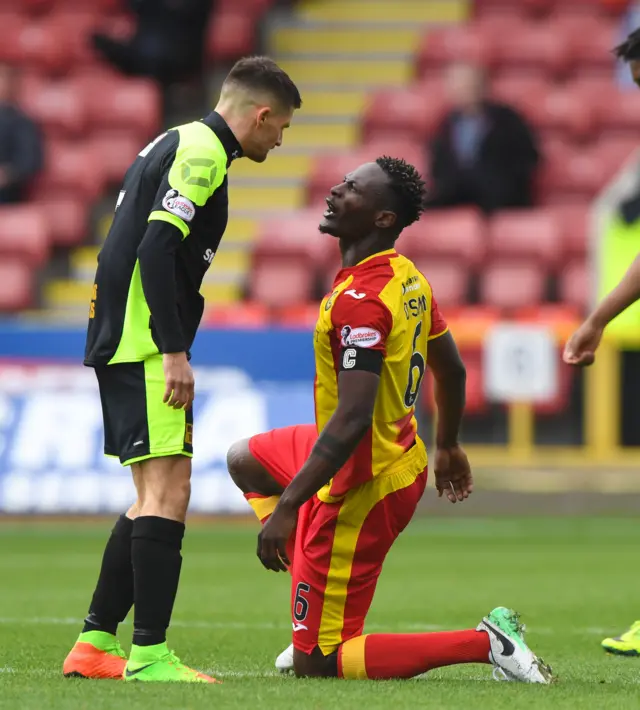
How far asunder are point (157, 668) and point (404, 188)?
164cm

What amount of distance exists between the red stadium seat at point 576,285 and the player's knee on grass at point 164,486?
8.26 metres

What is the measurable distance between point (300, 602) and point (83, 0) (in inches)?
544

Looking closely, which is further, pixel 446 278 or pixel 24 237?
pixel 24 237

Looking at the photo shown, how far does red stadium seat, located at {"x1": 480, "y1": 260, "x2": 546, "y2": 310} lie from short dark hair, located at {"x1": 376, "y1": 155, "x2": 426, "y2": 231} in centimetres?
820

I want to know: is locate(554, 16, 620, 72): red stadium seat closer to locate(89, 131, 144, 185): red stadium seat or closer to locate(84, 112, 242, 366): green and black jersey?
locate(89, 131, 144, 185): red stadium seat

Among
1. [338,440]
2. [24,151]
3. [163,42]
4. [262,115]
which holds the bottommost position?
[338,440]

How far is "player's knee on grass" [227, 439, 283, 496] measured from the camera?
520cm

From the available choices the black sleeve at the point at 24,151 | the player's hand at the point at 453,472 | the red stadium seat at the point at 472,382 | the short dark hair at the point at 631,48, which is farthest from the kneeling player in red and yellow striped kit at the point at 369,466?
the black sleeve at the point at 24,151

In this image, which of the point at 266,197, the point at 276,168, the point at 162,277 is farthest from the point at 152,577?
the point at 276,168

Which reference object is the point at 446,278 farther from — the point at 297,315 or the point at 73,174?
the point at 73,174

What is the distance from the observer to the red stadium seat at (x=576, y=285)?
42.3 ft

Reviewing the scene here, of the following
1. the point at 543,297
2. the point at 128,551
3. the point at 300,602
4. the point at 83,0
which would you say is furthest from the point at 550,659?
the point at 83,0

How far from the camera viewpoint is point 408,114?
15.4 metres

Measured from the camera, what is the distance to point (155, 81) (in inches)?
640
